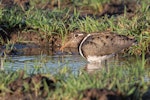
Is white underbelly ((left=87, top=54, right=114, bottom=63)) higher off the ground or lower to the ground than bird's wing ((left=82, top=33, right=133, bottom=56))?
lower

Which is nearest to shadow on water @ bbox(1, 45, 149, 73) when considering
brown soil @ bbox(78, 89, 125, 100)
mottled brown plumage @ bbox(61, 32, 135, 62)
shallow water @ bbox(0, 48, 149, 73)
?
shallow water @ bbox(0, 48, 149, 73)

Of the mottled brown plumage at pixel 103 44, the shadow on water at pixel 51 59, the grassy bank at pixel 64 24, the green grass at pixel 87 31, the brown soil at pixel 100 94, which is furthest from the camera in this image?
the grassy bank at pixel 64 24

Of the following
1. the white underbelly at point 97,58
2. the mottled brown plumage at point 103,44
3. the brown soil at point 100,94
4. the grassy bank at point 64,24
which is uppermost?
the grassy bank at point 64,24

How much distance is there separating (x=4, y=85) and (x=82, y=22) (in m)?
4.04

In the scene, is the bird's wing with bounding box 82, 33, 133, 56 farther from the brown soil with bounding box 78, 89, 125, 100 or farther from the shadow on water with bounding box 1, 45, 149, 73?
the brown soil with bounding box 78, 89, 125, 100

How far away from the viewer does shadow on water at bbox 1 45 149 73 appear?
866 centimetres

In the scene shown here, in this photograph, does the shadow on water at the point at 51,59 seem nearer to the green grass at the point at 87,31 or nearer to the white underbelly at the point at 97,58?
the white underbelly at the point at 97,58

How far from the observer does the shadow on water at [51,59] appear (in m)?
8.66

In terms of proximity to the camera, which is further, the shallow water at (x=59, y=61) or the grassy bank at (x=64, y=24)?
the grassy bank at (x=64, y=24)

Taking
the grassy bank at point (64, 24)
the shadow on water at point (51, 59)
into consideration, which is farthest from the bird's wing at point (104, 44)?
the grassy bank at point (64, 24)

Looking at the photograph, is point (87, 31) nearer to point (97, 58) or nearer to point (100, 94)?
point (97, 58)

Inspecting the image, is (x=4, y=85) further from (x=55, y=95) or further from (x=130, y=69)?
(x=130, y=69)

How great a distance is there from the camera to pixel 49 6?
13453mm

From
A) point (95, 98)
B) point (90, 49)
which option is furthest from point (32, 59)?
point (95, 98)
